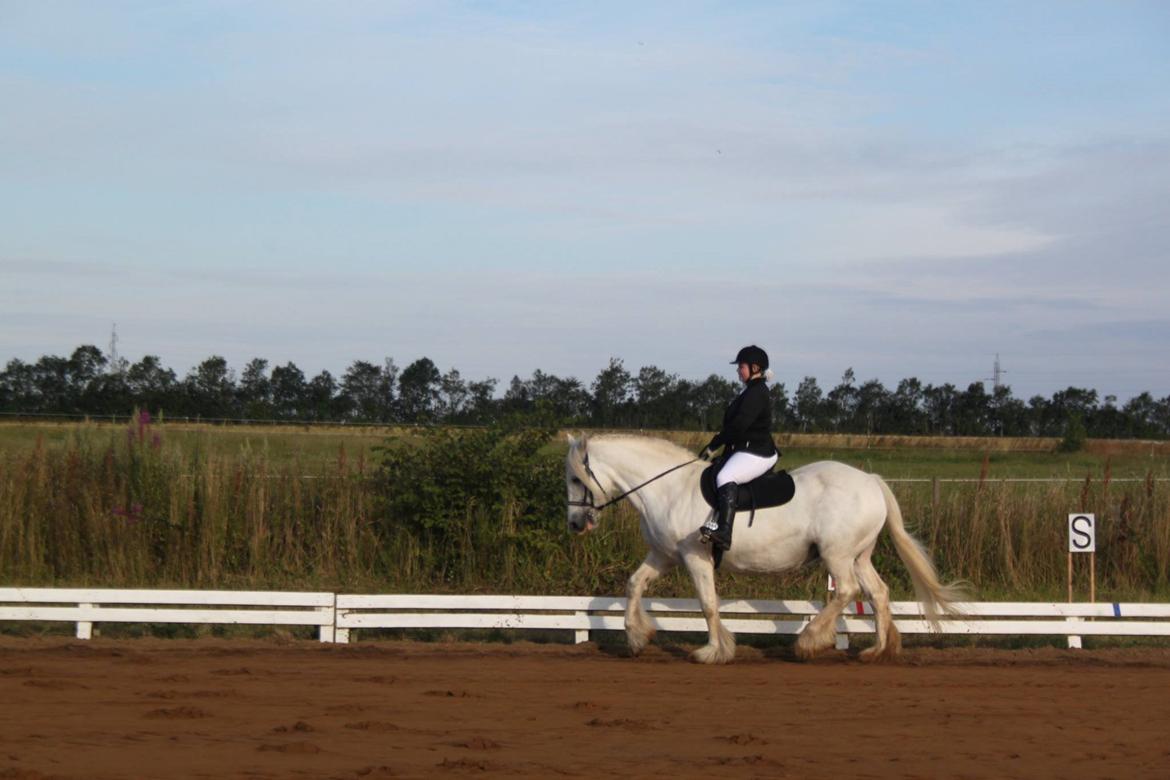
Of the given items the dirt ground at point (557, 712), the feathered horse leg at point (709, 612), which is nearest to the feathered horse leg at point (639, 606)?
the dirt ground at point (557, 712)

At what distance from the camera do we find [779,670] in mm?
10633

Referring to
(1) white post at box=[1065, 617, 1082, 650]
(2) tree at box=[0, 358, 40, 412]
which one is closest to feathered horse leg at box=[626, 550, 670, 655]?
(1) white post at box=[1065, 617, 1082, 650]

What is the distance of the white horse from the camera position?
10703 millimetres

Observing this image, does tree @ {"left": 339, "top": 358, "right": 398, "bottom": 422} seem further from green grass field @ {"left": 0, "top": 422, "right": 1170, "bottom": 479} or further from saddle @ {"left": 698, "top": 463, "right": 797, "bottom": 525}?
saddle @ {"left": 698, "top": 463, "right": 797, "bottom": 525}

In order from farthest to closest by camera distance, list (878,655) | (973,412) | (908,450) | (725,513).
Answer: (973,412)
(908,450)
(878,655)
(725,513)

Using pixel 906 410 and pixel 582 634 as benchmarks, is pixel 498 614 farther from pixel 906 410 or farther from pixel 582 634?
pixel 906 410

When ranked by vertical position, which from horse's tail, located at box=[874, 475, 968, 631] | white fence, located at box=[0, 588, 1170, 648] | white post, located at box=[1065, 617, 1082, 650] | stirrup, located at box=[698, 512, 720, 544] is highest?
stirrup, located at box=[698, 512, 720, 544]

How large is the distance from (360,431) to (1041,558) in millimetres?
31100

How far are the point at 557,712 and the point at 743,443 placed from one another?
3400 mm

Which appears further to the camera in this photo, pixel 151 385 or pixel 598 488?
pixel 151 385

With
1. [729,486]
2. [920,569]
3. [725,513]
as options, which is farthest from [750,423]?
[920,569]

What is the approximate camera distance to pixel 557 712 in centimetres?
850

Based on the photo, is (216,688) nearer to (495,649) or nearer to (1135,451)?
(495,649)

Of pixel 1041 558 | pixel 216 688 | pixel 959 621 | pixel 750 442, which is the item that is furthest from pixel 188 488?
pixel 1041 558
